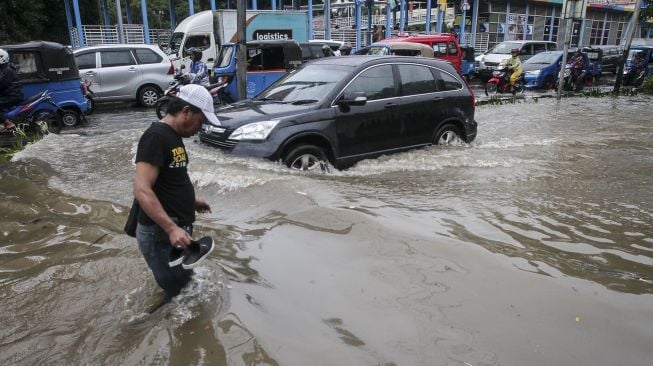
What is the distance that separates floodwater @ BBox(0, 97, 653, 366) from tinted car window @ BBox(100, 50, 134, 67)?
7.51 m

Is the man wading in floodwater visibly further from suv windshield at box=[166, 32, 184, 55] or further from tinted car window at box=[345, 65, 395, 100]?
suv windshield at box=[166, 32, 184, 55]

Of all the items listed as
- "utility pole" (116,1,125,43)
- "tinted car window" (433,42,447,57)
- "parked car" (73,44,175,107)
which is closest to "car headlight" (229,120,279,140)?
"parked car" (73,44,175,107)

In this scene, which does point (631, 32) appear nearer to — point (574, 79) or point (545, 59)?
point (574, 79)

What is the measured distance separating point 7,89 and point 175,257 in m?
8.05

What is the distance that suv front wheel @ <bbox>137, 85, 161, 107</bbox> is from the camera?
13.9 m

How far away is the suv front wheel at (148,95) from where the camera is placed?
13875 millimetres

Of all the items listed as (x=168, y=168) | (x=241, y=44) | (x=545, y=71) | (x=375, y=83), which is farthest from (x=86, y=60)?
(x=545, y=71)

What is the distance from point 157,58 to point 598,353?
1370 cm

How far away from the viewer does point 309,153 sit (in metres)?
6.04

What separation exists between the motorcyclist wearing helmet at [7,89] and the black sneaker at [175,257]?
7.81 meters

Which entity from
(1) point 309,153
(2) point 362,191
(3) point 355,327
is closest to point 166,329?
(3) point 355,327

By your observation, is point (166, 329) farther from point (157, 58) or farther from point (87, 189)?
point (157, 58)

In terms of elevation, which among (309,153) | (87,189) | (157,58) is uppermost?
(157,58)

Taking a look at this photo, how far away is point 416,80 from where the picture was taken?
711 centimetres
